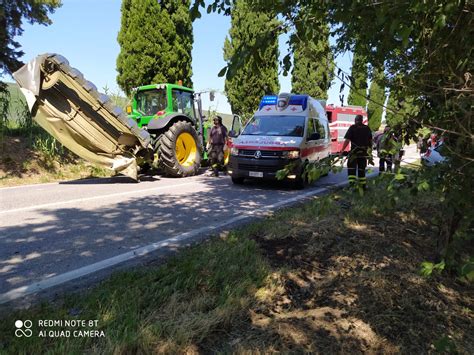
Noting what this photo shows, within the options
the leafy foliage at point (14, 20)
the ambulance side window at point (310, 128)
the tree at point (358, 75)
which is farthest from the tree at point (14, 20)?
the tree at point (358, 75)

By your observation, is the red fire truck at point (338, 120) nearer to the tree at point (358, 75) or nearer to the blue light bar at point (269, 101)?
the blue light bar at point (269, 101)

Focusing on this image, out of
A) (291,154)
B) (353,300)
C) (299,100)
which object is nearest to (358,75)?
Result: (353,300)

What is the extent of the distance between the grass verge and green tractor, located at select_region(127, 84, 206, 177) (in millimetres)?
6188

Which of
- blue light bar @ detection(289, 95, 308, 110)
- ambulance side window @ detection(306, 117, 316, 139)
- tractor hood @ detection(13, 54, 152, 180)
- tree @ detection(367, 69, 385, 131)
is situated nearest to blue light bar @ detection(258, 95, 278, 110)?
blue light bar @ detection(289, 95, 308, 110)

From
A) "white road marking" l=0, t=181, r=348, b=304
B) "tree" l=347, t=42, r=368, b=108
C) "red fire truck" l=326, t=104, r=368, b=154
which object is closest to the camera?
"tree" l=347, t=42, r=368, b=108

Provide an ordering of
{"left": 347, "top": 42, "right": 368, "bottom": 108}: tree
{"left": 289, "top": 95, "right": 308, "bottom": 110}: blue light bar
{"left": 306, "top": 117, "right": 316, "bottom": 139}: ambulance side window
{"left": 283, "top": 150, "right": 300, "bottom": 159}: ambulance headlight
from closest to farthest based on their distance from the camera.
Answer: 1. {"left": 347, "top": 42, "right": 368, "bottom": 108}: tree
2. {"left": 283, "top": 150, "right": 300, "bottom": 159}: ambulance headlight
3. {"left": 306, "top": 117, "right": 316, "bottom": 139}: ambulance side window
4. {"left": 289, "top": 95, "right": 308, "bottom": 110}: blue light bar

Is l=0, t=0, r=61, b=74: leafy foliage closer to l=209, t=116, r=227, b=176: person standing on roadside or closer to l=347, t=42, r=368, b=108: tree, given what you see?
l=209, t=116, r=227, b=176: person standing on roadside

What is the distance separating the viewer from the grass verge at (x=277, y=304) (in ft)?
8.11

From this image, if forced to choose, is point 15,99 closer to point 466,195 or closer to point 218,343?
point 218,343

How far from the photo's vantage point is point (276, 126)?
10.0m

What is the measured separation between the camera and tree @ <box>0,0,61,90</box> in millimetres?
10764

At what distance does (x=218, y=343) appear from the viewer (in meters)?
2.55

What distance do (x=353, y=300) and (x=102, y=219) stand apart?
155 inches

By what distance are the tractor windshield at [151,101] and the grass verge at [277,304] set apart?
7.59m
